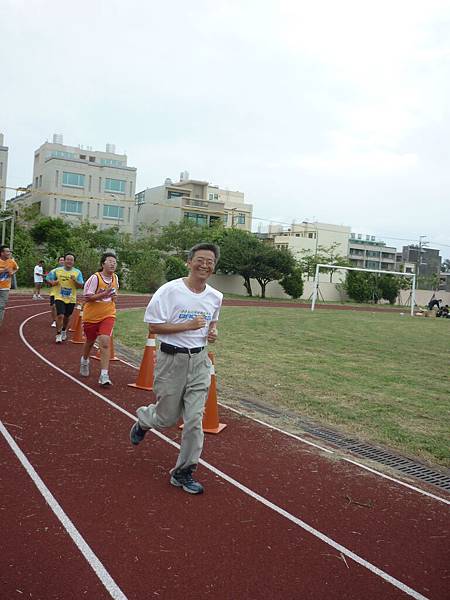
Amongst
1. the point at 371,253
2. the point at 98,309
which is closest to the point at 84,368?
the point at 98,309

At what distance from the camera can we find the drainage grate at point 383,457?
19.9 ft

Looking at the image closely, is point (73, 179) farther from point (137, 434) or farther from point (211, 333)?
point (211, 333)

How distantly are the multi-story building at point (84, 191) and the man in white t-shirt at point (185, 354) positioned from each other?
213 ft

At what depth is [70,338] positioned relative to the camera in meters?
14.4

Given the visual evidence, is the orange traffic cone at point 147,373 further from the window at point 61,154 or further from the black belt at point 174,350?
the window at point 61,154

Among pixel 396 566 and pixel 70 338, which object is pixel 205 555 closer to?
pixel 396 566

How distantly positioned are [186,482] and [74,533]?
118 cm

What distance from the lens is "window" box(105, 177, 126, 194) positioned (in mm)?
73438

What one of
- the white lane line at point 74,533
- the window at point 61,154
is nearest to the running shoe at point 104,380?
the white lane line at point 74,533

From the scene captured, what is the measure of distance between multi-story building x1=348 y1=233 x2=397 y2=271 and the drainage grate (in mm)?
120811

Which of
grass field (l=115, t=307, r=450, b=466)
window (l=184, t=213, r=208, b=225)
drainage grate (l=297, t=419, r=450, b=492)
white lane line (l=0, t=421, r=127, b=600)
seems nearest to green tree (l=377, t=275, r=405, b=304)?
window (l=184, t=213, r=208, b=225)

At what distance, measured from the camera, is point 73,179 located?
71000mm

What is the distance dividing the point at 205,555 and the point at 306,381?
707cm

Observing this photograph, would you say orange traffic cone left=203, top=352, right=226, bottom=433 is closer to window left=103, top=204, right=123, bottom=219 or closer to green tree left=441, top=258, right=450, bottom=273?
window left=103, top=204, right=123, bottom=219
